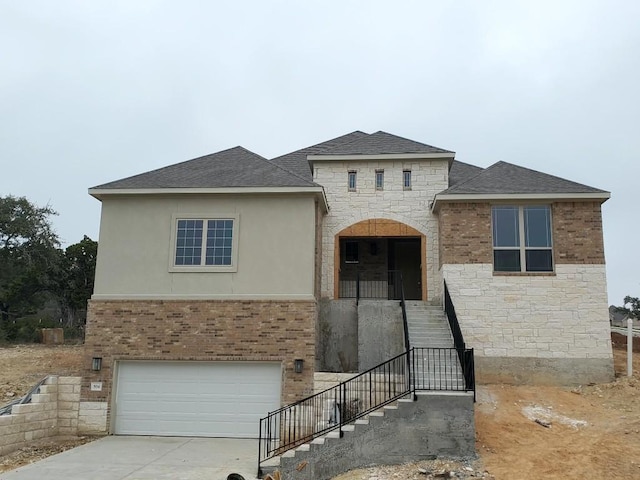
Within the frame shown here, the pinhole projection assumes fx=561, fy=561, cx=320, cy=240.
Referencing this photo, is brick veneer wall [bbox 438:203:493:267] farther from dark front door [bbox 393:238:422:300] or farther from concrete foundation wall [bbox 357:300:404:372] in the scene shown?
dark front door [bbox 393:238:422:300]

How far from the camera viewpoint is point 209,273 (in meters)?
14.2

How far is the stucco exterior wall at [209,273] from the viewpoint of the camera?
555 inches

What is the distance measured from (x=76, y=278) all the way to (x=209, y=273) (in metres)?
17.0

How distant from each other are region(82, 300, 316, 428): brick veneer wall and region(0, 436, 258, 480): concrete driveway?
5.98 feet

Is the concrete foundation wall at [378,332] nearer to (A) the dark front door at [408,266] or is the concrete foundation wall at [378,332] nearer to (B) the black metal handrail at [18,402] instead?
(A) the dark front door at [408,266]

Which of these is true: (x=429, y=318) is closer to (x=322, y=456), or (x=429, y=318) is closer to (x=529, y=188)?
(x=529, y=188)

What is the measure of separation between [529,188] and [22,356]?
53.6 feet

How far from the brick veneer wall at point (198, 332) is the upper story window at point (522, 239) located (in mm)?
5147

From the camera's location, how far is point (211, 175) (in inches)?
598

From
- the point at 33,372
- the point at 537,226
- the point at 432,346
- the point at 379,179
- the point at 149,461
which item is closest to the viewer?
the point at 149,461

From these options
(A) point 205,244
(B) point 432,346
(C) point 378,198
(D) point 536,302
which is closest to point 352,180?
(C) point 378,198

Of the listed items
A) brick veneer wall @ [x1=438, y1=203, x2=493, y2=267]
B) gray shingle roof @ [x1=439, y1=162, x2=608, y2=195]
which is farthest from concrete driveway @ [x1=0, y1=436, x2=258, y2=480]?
gray shingle roof @ [x1=439, y1=162, x2=608, y2=195]

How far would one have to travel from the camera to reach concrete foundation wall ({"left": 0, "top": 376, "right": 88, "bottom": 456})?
39.9 feet

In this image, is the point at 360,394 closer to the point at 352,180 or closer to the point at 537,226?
the point at 537,226
